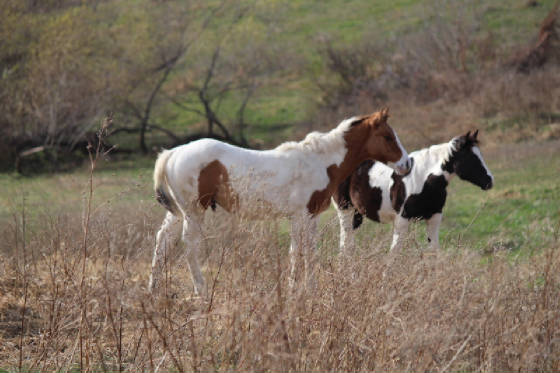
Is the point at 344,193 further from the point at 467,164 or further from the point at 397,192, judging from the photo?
the point at 467,164

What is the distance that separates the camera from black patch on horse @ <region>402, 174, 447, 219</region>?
740 centimetres

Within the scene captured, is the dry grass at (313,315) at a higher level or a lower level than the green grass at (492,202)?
higher

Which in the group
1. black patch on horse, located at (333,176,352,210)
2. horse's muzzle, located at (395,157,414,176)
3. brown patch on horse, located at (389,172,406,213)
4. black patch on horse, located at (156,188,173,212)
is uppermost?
horse's muzzle, located at (395,157,414,176)

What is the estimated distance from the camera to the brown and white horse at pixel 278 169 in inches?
267

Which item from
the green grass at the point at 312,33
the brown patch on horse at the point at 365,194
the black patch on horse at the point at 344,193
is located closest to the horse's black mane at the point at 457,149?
the brown patch on horse at the point at 365,194

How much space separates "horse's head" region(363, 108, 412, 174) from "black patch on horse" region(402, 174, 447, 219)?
37 centimetres

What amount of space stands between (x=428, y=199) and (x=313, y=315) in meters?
3.62

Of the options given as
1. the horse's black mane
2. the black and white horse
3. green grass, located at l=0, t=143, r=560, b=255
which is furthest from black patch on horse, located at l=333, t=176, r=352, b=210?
the horse's black mane

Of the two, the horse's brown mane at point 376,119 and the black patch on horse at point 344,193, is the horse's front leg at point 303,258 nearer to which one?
the horse's brown mane at point 376,119

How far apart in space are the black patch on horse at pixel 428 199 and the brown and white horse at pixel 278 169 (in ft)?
1.28

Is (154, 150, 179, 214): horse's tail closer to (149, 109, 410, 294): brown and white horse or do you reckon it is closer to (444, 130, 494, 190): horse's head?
(149, 109, 410, 294): brown and white horse

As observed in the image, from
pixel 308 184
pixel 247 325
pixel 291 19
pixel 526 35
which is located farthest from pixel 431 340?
pixel 291 19

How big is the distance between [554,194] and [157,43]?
2114cm

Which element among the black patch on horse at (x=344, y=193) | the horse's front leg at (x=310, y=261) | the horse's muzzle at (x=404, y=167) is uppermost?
the horse's front leg at (x=310, y=261)
